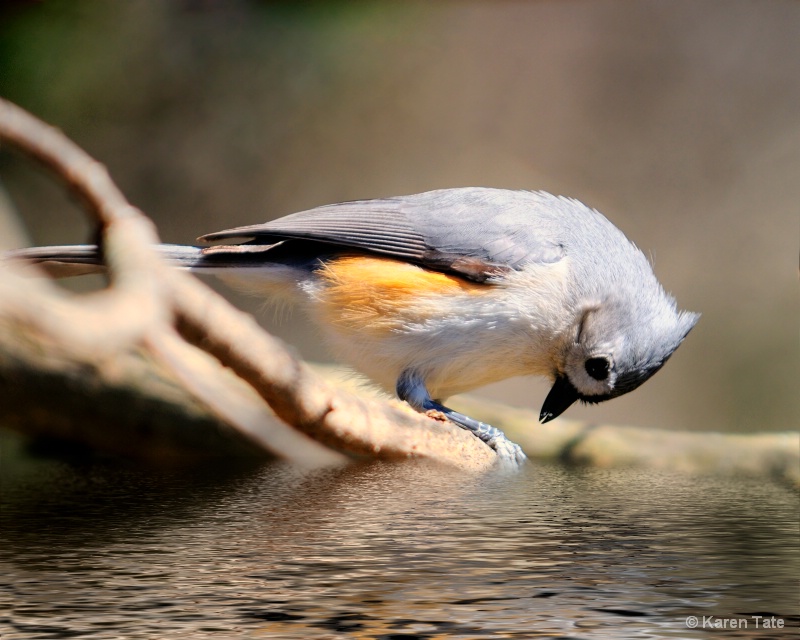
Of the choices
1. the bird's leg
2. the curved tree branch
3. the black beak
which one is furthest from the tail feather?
the black beak

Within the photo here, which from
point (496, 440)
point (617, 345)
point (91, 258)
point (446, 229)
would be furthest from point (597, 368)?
point (91, 258)

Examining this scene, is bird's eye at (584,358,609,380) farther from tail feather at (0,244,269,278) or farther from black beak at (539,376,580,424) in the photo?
tail feather at (0,244,269,278)

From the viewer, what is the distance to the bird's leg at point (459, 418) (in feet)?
6.04

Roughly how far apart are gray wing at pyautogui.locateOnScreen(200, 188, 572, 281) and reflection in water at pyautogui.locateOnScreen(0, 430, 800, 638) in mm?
503

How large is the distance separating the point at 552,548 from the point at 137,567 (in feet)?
2.78

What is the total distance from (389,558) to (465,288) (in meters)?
0.62

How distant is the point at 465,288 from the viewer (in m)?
1.97

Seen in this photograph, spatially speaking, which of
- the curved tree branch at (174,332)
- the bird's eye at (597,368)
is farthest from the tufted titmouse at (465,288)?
the curved tree branch at (174,332)

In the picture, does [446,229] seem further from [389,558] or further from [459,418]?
[389,558]

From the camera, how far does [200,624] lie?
1462 mm

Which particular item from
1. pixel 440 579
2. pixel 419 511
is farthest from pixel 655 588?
pixel 419 511

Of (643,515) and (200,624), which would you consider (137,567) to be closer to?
(200,624)

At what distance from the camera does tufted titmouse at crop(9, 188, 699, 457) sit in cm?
187

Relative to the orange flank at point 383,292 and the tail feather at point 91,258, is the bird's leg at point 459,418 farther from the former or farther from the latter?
the tail feather at point 91,258
